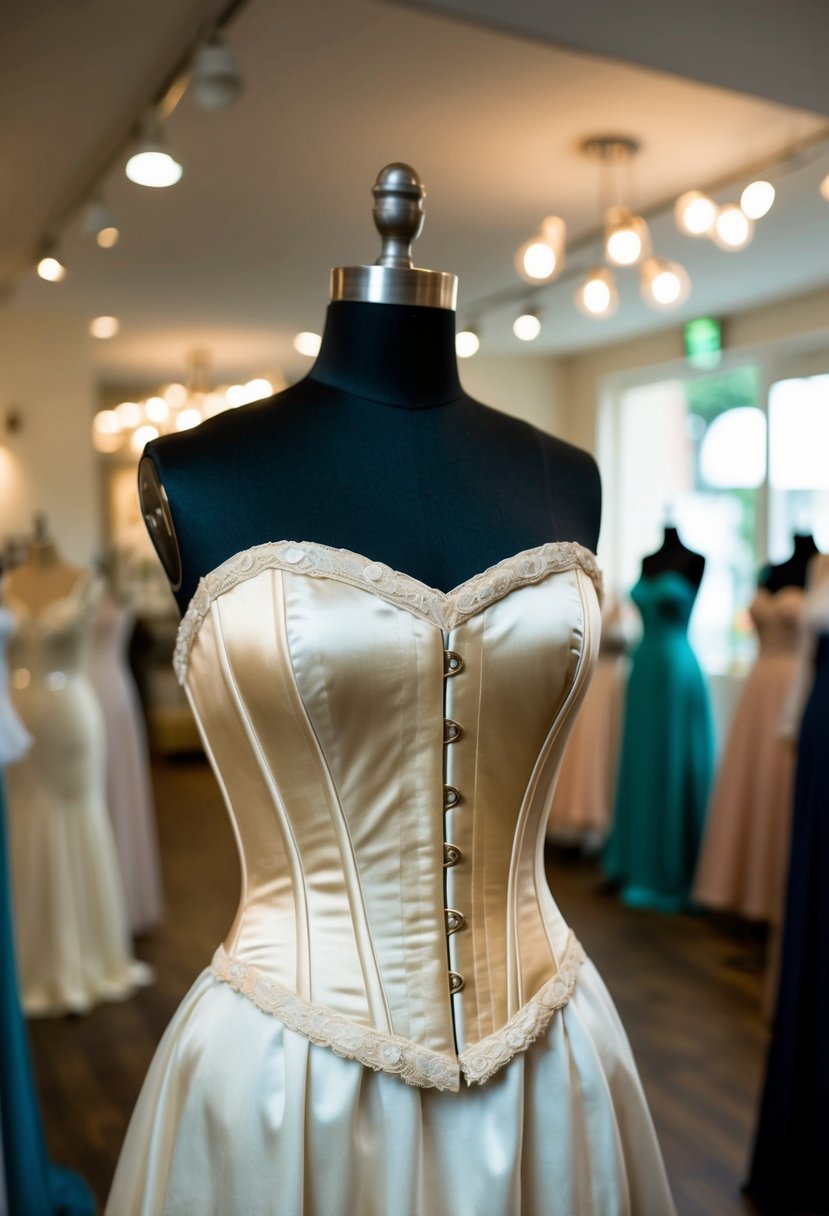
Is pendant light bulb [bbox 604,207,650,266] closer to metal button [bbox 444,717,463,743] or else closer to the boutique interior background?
the boutique interior background

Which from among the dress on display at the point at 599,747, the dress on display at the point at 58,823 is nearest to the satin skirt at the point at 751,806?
the dress on display at the point at 599,747

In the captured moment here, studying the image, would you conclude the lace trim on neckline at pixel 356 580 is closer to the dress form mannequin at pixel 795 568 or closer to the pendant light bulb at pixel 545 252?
the pendant light bulb at pixel 545 252

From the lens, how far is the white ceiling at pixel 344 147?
3143 millimetres

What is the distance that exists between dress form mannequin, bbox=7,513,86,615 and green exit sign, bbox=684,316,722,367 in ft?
13.2

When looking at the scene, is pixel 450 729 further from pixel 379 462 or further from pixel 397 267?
pixel 397 267

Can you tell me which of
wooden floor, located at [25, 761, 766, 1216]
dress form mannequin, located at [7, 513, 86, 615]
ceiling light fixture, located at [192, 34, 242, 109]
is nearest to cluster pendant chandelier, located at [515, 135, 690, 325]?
ceiling light fixture, located at [192, 34, 242, 109]

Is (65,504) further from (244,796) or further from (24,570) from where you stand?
(244,796)

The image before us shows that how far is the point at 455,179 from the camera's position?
4.16 meters

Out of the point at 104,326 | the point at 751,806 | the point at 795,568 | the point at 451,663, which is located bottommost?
Answer: the point at 751,806

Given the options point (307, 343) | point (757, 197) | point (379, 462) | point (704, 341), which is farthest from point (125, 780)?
point (704, 341)

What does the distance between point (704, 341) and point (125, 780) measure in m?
4.09

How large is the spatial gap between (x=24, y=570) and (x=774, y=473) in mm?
4068

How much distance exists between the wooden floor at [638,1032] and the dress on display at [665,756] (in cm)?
24

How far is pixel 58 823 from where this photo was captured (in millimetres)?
3920
